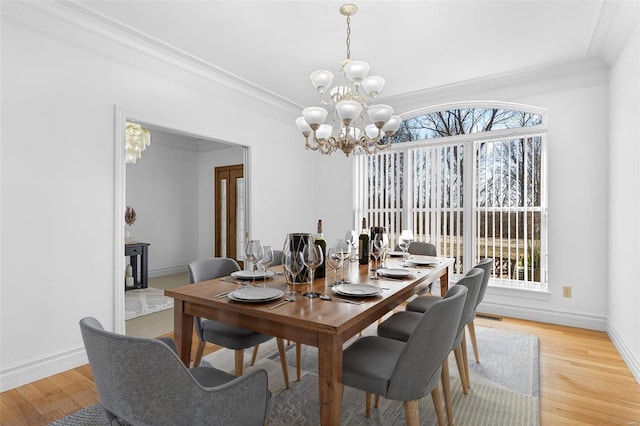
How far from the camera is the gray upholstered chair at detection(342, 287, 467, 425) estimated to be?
1.33 m

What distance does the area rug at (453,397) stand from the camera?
195 cm

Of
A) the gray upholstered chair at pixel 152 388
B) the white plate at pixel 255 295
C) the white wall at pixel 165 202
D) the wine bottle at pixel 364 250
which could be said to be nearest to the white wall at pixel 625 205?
the wine bottle at pixel 364 250

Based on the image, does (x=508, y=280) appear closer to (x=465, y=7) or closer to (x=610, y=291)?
(x=610, y=291)

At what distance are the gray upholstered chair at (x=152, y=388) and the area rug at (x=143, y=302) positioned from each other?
311 cm

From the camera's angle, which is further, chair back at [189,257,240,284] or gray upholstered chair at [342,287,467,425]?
chair back at [189,257,240,284]

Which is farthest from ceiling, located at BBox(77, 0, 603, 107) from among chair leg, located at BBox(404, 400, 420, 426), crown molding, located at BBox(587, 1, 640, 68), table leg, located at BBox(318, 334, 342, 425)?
chair leg, located at BBox(404, 400, 420, 426)

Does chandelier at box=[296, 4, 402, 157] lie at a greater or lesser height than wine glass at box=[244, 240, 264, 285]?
greater

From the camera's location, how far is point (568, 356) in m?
2.84

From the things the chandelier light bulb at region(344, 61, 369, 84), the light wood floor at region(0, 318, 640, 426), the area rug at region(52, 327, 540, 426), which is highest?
the chandelier light bulb at region(344, 61, 369, 84)

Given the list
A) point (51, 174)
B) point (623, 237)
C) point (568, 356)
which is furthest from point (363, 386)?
point (623, 237)

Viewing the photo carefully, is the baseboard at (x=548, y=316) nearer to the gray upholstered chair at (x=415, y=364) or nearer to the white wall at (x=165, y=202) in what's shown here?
Result: the gray upholstered chair at (x=415, y=364)

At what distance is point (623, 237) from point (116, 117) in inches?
170

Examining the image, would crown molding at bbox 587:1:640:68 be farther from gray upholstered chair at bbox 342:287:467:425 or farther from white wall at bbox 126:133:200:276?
white wall at bbox 126:133:200:276

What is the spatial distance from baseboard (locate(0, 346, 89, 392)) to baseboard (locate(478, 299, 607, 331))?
402 centimetres
